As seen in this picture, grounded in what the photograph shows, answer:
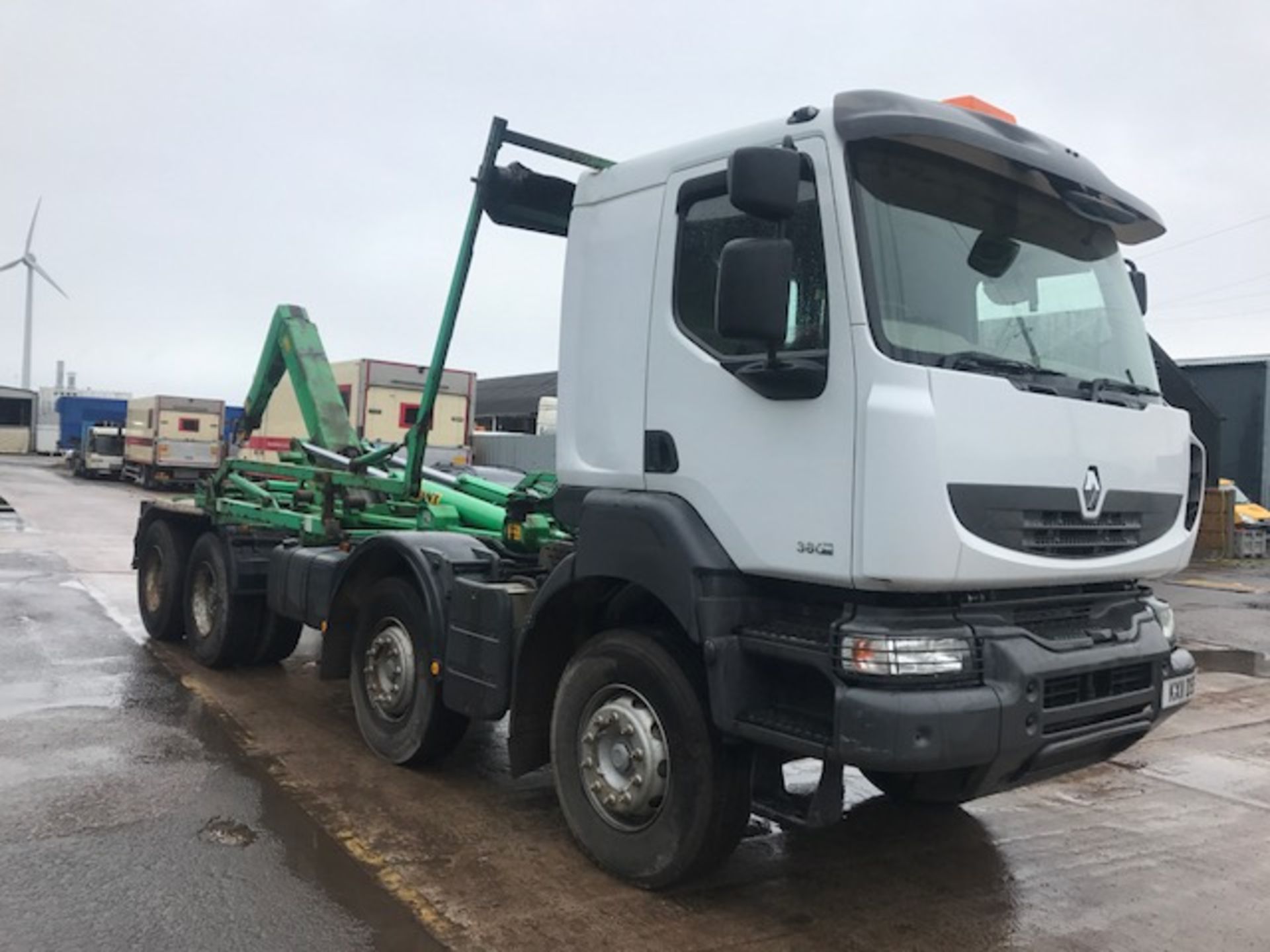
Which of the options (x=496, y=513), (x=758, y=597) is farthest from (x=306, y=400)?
(x=758, y=597)

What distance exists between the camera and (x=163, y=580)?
8.89m

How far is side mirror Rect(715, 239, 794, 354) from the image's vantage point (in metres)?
3.42

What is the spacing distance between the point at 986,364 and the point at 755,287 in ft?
2.87

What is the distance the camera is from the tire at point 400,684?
5402 millimetres

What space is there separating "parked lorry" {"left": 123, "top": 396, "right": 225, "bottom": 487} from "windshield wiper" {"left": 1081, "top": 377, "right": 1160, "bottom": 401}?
30.5 m

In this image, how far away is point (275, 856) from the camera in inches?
174

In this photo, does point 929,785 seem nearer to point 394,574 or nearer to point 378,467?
point 394,574

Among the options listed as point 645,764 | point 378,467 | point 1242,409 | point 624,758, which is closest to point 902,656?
point 645,764

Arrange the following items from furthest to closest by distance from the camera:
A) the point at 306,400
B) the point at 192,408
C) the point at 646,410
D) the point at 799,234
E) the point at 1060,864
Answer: the point at 192,408 < the point at 306,400 < the point at 1060,864 < the point at 646,410 < the point at 799,234

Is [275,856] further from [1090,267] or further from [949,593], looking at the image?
[1090,267]

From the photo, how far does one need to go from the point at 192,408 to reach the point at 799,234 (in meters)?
32.3

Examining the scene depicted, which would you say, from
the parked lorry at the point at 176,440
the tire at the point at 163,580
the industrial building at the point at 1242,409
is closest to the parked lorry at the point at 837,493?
the tire at the point at 163,580

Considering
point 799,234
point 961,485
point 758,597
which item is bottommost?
point 758,597

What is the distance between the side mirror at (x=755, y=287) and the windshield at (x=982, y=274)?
318 millimetres
